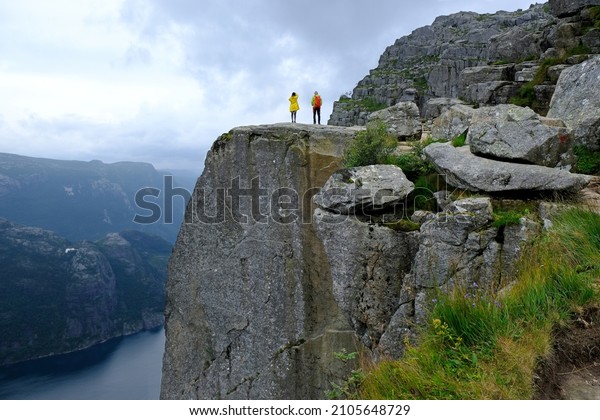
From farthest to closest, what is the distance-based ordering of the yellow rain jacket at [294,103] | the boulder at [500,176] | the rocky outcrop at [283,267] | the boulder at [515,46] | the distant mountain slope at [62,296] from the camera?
the distant mountain slope at [62,296] → the boulder at [515,46] → the yellow rain jacket at [294,103] → the rocky outcrop at [283,267] → the boulder at [500,176]

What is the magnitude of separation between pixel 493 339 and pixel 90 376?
408 ft

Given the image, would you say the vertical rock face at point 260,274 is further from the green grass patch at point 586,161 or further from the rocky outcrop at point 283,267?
the green grass patch at point 586,161

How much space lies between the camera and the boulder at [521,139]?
1090 cm

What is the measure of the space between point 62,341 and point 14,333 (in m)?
13.0

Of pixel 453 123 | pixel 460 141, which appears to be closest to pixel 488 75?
pixel 453 123

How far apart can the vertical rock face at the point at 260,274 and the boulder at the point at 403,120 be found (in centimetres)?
325

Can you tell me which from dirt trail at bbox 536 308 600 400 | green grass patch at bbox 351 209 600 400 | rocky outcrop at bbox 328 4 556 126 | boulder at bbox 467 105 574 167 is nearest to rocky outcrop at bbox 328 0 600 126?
rocky outcrop at bbox 328 4 556 126

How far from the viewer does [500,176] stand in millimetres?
10352

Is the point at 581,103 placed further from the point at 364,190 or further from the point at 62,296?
the point at 62,296

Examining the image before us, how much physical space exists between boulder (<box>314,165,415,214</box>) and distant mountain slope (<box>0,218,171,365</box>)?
13442cm

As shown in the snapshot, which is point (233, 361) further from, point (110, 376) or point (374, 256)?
point (110, 376)

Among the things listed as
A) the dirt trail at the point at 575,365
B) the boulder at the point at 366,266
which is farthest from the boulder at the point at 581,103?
the dirt trail at the point at 575,365

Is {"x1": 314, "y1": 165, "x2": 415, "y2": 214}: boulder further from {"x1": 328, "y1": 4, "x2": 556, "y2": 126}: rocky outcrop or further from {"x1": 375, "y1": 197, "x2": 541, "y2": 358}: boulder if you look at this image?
{"x1": 328, "y1": 4, "x2": 556, "y2": 126}: rocky outcrop

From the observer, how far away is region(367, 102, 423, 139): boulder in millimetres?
18047
